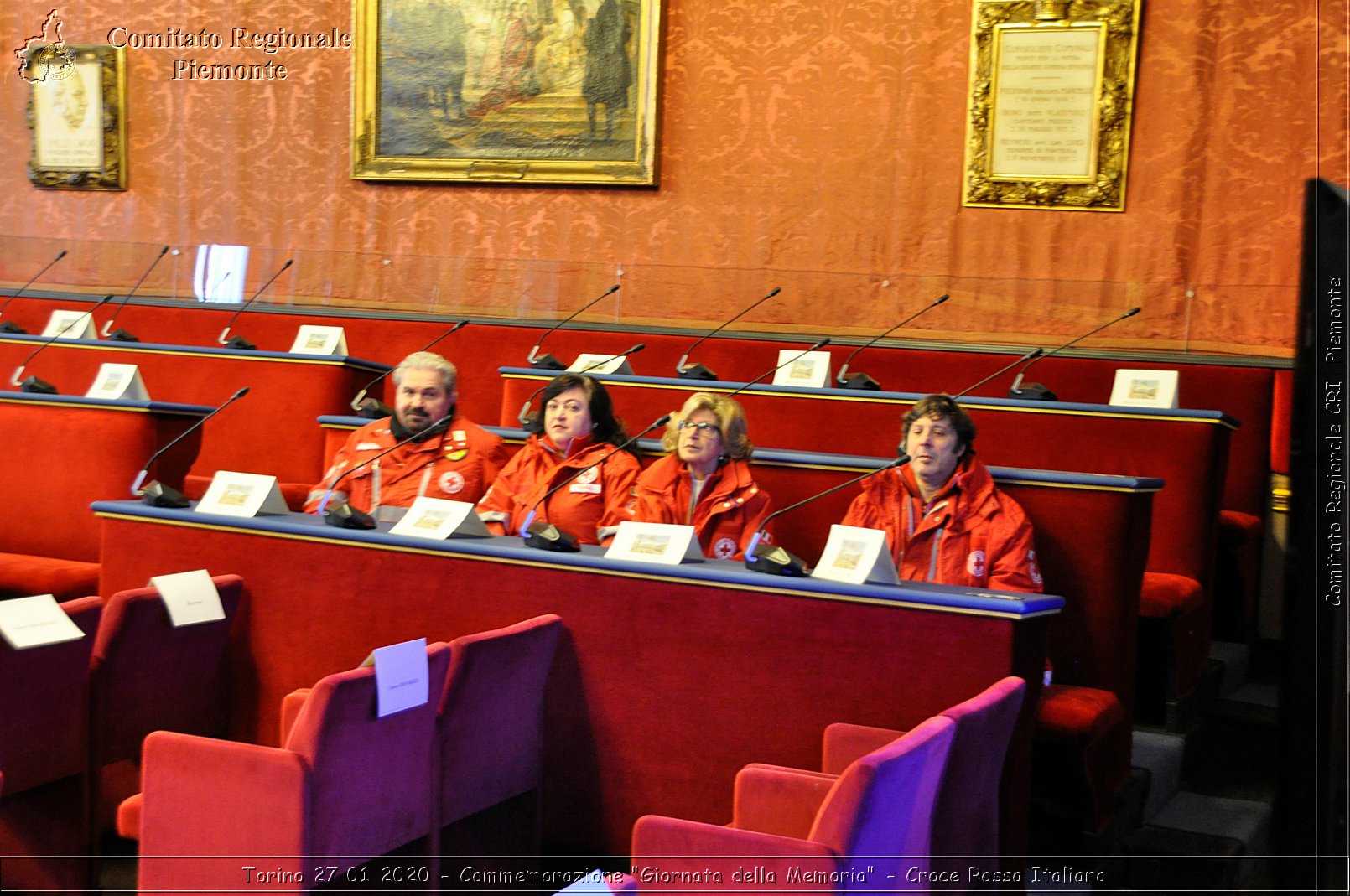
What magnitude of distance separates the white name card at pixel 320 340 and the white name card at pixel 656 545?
123 inches

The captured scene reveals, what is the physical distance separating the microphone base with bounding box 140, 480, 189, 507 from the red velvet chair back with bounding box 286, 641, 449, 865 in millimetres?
1260

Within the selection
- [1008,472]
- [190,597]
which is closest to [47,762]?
[190,597]

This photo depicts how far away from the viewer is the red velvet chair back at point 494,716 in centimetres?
216

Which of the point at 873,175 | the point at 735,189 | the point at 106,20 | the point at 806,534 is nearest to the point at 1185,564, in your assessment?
the point at 806,534

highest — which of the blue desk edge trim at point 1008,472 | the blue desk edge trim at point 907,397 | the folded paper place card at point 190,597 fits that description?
the blue desk edge trim at point 907,397

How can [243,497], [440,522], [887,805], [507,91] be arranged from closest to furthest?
[887,805] → [440,522] → [243,497] → [507,91]

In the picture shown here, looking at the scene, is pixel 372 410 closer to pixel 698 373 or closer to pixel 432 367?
pixel 432 367

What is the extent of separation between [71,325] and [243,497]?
3.23 meters

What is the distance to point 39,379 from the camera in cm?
455

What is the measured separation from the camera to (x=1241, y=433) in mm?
4785

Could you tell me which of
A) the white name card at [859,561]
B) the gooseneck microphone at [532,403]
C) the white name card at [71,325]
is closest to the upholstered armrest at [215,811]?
the white name card at [859,561]

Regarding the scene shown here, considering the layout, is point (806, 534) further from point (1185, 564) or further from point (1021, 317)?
point (1021, 317)

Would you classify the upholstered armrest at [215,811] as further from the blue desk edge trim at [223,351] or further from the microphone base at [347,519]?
the blue desk edge trim at [223,351]

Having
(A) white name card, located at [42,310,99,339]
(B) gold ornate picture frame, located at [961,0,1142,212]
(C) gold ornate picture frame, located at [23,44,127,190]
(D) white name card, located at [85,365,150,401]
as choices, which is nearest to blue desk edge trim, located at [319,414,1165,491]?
(D) white name card, located at [85,365,150,401]
